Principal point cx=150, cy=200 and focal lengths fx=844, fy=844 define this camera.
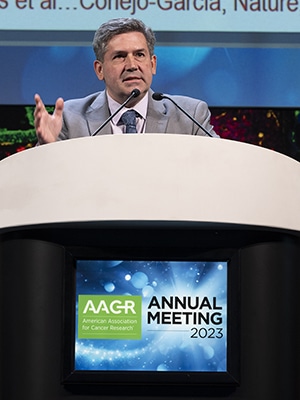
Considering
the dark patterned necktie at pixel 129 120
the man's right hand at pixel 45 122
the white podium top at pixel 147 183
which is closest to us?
the white podium top at pixel 147 183

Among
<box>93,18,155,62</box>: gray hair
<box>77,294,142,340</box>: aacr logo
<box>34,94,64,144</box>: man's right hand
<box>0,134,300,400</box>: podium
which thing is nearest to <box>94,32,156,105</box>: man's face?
<box>93,18,155,62</box>: gray hair

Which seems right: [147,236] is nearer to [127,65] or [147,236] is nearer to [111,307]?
[111,307]

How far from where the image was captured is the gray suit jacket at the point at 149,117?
2.60 metres

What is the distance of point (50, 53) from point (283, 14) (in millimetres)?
1070

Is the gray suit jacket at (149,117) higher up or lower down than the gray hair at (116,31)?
lower down

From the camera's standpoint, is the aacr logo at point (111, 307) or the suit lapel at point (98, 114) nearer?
the aacr logo at point (111, 307)

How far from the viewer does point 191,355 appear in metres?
1.68

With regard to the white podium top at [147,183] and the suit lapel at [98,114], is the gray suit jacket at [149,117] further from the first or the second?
the white podium top at [147,183]

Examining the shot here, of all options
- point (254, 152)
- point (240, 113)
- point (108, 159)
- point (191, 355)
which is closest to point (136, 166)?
point (108, 159)

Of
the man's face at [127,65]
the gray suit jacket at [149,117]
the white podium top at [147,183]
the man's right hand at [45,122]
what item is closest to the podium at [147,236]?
the white podium top at [147,183]

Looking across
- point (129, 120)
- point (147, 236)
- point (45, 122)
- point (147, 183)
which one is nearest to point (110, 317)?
point (147, 236)

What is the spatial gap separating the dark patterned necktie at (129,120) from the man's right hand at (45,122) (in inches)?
20.7

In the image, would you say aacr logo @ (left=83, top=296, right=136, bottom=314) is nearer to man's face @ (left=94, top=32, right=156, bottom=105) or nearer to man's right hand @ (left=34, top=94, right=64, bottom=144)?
man's right hand @ (left=34, top=94, right=64, bottom=144)

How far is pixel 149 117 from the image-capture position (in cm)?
265
